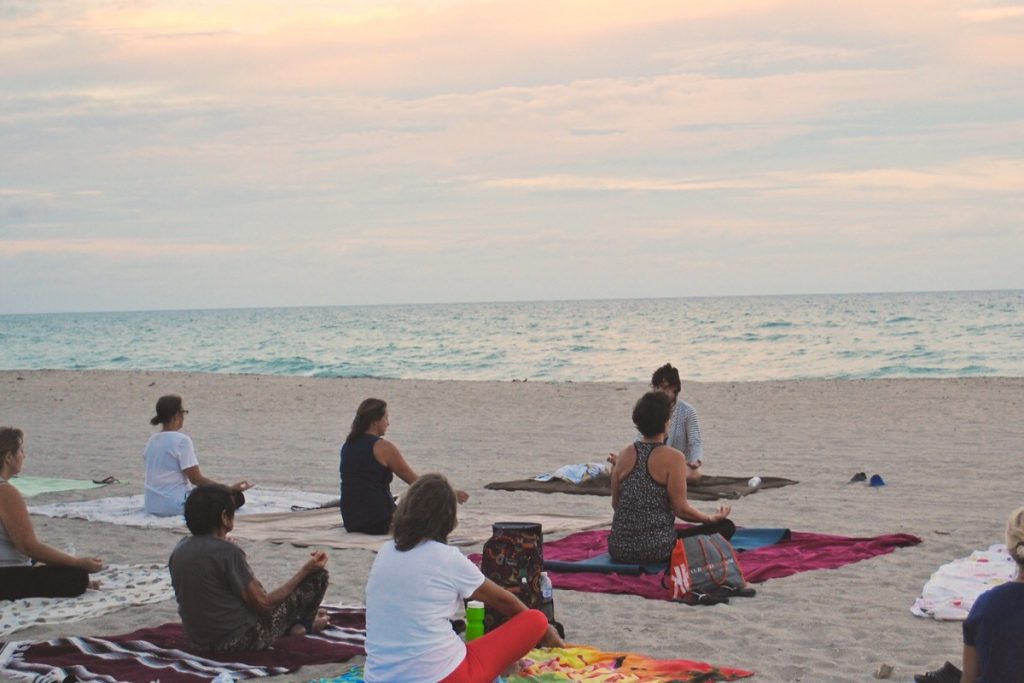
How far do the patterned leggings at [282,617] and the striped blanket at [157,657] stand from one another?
4 cm

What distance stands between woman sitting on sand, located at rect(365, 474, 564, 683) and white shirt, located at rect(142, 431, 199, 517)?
5329mm

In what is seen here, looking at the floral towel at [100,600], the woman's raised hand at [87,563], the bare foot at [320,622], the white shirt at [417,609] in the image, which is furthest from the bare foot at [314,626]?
the woman's raised hand at [87,563]

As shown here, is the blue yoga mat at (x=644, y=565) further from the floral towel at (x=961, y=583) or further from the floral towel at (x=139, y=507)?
the floral towel at (x=139, y=507)

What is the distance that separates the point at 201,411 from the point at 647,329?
4866cm

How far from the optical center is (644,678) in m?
5.16

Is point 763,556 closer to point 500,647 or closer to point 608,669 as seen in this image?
point 608,669

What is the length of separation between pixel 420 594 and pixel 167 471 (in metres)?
5.82

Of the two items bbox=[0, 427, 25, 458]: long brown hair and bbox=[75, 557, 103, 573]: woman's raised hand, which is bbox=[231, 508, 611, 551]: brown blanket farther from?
bbox=[0, 427, 25, 458]: long brown hair

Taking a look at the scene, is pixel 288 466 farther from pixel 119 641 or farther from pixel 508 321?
pixel 508 321

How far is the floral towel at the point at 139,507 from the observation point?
9648mm

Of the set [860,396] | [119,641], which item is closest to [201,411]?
[860,396]

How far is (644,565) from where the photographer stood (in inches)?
295

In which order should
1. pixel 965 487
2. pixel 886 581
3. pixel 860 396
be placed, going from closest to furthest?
1. pixel 886 581
2. pixel 965 487
3. pixel 860 396

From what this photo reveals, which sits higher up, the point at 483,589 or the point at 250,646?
the point at 483,589
